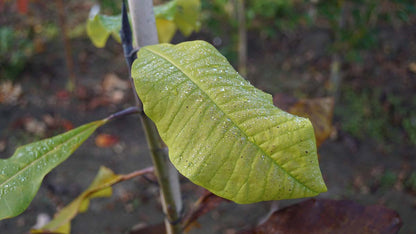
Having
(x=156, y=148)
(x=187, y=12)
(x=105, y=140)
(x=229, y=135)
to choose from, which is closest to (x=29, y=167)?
(x=156, y=148)

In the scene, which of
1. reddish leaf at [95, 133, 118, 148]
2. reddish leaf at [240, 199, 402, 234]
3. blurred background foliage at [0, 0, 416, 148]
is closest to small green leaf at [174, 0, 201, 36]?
reddish leaf at [240, 199, 402, 234]

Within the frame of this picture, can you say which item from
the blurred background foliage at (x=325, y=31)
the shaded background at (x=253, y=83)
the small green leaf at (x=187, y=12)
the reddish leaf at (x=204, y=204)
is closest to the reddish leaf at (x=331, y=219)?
the reddish leaf at (x=204, y=204)

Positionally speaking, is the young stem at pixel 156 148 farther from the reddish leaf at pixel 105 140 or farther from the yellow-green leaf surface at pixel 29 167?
the reddish leaf at pixel 105 140

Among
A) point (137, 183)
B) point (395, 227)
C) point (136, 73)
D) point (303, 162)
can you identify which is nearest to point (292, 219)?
point (395, 227)

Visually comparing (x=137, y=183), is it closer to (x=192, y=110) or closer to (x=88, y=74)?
(x=88, y=74)

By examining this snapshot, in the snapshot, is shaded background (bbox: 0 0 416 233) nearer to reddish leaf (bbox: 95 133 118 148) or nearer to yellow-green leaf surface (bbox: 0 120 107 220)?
reddish leaf (bbox: 95 133 118 148)

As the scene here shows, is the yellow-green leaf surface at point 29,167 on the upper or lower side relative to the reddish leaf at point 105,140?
upper
